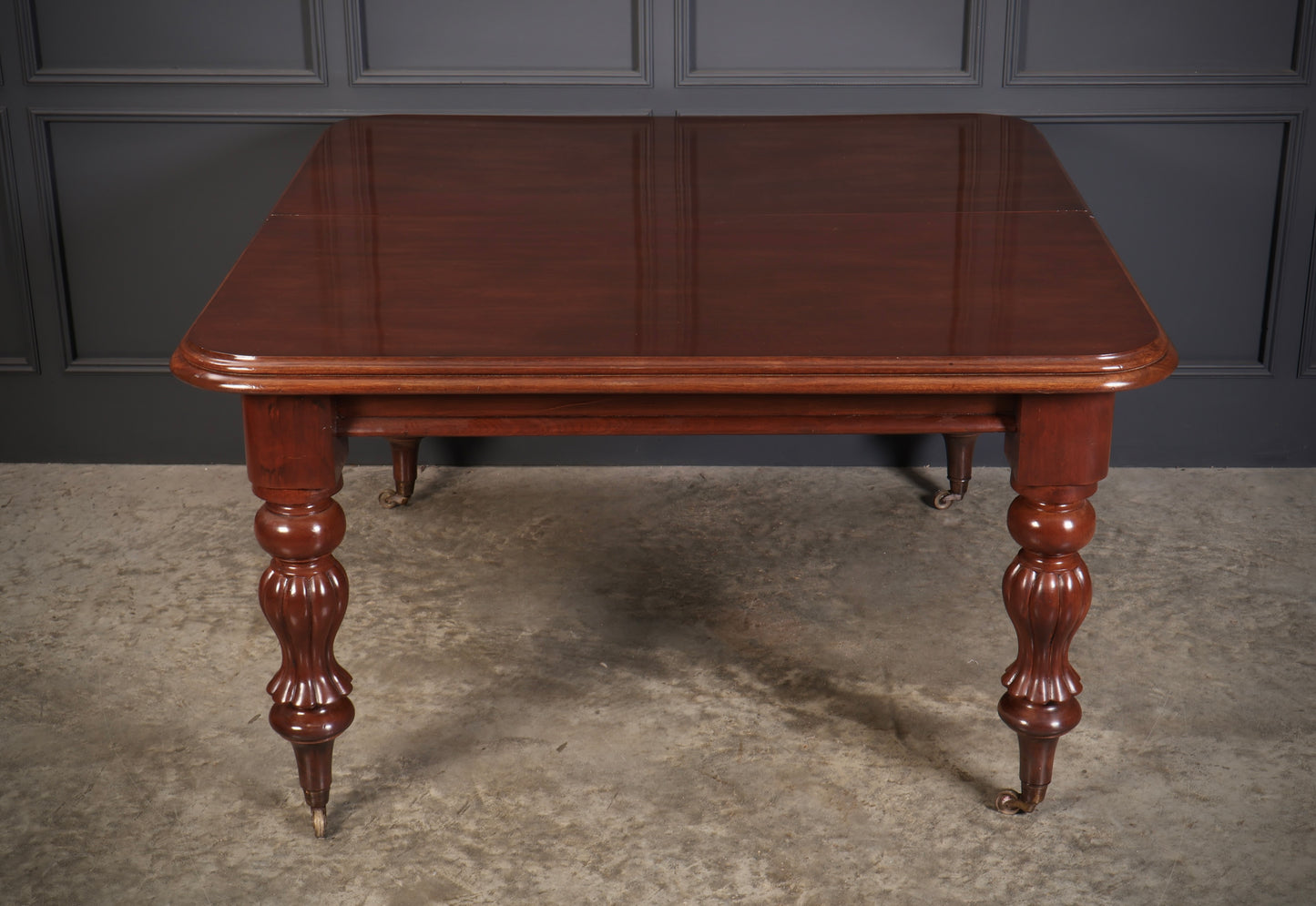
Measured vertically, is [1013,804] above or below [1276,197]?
below

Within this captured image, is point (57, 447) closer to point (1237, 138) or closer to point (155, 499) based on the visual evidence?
point (155, 499)

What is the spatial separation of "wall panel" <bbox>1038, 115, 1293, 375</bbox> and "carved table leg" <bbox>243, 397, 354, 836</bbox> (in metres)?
2.16

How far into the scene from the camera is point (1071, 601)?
2035 mm

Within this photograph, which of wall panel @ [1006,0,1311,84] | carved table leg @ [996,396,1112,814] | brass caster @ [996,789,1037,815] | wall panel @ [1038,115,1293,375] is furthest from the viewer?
wall panel @ [1038,115,1293,375]

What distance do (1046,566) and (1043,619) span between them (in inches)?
3.4

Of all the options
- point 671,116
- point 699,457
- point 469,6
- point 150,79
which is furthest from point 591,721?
point 150,79

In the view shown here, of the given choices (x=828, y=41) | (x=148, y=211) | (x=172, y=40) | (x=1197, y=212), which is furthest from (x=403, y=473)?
(x=1197, y=212)

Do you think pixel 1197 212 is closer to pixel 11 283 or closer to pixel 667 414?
pixel 667 414

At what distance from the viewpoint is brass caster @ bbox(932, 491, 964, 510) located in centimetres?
327

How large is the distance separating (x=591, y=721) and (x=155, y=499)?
5.04 feet

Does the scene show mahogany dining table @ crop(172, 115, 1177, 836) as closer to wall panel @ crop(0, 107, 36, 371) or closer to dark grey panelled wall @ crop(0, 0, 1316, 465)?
dark grey panelled wall @ crop(0, 0, 1316, 465)

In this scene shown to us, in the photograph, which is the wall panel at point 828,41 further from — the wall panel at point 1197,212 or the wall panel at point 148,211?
the wall panel at point 148,211

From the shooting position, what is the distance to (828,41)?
3176mm

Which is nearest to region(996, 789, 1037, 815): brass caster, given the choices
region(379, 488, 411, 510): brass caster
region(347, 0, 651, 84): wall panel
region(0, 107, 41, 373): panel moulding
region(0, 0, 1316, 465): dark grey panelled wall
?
region(0, 0, 1316, 465): dark grey panelled wall
